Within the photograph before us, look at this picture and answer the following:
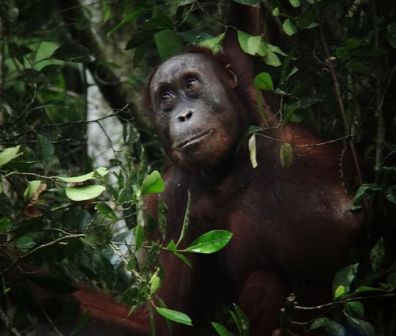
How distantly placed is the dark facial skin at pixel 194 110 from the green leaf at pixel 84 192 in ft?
3.73

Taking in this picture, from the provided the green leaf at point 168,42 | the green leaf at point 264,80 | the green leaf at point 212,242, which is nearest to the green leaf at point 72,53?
the green leaf at point 168,42

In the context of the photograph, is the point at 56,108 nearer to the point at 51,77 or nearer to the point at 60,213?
the point at 51,77

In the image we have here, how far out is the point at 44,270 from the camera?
16.0 feet

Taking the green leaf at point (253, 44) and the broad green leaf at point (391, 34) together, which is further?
the green leaf at point (253, 44)

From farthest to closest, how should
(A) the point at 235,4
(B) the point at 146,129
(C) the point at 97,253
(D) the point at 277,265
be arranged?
(B) the point at 146,129 → (A) the point at 235,4 → (D) the point at 277,265 → (C) the point at 97,253

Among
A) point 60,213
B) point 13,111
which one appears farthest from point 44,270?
point 13,111

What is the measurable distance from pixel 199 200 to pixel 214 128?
52 cm

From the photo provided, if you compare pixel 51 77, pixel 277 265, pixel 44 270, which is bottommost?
pixel 277 265

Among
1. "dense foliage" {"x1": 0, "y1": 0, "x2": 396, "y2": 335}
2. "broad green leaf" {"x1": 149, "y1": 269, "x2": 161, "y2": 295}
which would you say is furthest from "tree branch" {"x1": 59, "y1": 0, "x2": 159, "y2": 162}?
"broad green leaf" {"x1": 149, "y1": 269, "x2": 161, "y2": 295}

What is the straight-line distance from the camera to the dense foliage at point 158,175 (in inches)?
159

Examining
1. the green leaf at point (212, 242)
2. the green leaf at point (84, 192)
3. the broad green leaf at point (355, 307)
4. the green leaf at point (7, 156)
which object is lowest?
the broad green leaf at point (355, 307)

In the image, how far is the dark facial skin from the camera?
5.04 m

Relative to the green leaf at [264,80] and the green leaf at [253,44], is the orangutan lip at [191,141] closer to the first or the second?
the green leaf at [253,44]

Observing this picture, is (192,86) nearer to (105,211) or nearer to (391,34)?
(391,34)
